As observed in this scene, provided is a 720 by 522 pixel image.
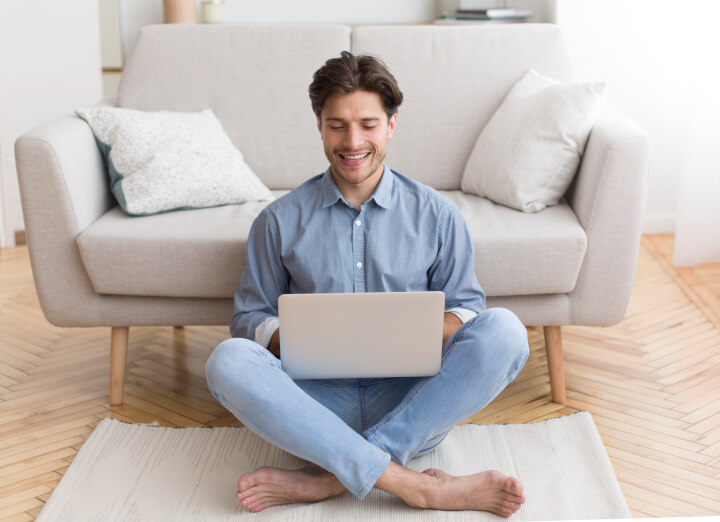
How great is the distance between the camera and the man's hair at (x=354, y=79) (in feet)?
5.79

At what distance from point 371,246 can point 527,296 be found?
1.69ft

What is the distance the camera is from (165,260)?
6.96ft

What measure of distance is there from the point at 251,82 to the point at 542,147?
937 millimetres

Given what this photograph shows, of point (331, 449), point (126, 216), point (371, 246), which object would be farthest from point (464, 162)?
point (331, 449)

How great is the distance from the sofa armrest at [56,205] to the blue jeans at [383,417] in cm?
66

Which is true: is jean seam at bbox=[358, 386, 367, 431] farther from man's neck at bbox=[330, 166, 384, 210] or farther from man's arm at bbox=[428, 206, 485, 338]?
man's neck at bbox=[330, 166, 384, 210]

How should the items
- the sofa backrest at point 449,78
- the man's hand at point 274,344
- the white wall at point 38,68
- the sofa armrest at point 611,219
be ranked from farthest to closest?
1. the white wall at point 38,68
2. the sofa backrest at point 449,78
3. the sofa armrest at point 611,219
4. the man's hand at point 274,344

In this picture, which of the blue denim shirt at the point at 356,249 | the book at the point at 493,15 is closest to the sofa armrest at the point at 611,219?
the blue denim shirt at the point at 356,249

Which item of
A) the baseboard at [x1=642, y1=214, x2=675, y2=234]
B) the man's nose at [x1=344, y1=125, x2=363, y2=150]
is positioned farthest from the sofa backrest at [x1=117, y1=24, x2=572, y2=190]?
the baseboard at [x1=642, y1=214, x2=675, y2=234]

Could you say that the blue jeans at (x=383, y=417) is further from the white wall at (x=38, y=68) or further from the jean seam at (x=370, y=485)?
the white wall at (x=38, y=68)

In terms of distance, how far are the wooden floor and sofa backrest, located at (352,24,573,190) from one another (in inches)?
26.1

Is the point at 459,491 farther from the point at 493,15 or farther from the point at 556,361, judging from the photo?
the point at 493,15

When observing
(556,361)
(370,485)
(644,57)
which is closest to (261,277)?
(370,485)

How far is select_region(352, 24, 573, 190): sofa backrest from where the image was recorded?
2.59 metres
